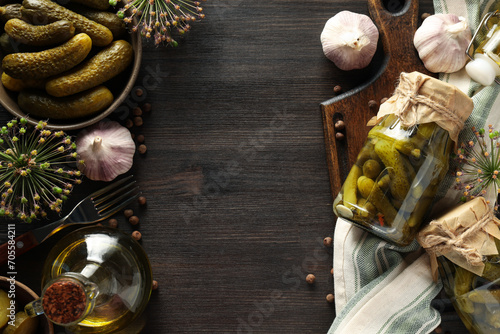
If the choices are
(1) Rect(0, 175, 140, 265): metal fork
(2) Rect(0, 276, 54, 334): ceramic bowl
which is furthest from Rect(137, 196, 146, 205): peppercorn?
(2) Rect(0, 276, 54, 334): ceramic bowl

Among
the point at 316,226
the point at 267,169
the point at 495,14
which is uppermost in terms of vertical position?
the point at 495,14

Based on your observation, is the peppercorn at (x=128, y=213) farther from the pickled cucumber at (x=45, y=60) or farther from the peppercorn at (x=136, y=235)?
the pickled cucumber at (x=45, y=60)

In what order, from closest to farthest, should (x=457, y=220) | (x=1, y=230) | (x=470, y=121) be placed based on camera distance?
(x=457, y=220), (x=470, y=121), (x=1, y=230)

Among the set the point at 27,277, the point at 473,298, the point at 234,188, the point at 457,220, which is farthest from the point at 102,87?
the point at 473,298

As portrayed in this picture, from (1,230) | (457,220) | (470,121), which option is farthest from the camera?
(1,230)

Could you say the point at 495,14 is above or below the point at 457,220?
above

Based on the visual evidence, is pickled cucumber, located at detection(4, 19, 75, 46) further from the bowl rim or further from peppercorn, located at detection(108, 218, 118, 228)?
peppercorn, located at detection(108, 218, 118, 228)

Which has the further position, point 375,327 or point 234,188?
point 234,188

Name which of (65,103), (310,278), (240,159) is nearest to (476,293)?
(310,278)

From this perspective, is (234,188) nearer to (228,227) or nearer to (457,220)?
(228,227)
